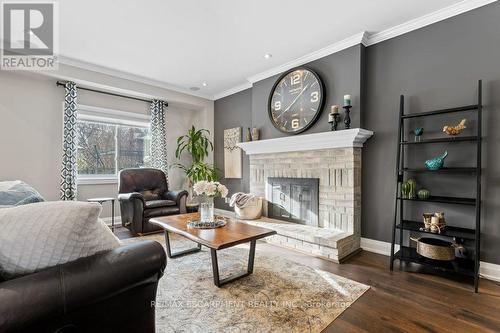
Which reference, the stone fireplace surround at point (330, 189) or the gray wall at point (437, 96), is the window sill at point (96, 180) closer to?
the stone fireplace surround at point (330, 189)

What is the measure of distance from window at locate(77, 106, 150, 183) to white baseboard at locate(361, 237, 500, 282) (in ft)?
14.1

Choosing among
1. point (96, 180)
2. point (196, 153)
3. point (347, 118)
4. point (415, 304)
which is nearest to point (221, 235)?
point (415, 304)

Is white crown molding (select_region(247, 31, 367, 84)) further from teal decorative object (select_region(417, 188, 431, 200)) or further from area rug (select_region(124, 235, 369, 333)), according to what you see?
area rug (select_region(124, 235, 369, 333))

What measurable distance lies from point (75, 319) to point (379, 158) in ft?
10.3

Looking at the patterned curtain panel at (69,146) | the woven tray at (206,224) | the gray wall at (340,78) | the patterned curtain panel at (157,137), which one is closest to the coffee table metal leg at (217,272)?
the woven tray at (206,224)

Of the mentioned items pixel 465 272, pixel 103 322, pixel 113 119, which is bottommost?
pixel 465 272

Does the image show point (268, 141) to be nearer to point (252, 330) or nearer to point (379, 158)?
point (379, 158)

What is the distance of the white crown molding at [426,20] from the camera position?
2.39m

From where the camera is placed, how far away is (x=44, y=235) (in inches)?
36.4

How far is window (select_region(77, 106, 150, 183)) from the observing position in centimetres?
434

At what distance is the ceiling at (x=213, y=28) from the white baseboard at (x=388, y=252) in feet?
8.40

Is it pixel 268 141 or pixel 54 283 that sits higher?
pixel 268 141

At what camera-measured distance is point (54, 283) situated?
854 millimetres

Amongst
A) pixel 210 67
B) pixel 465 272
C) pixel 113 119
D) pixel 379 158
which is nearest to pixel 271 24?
pixel 210 67
